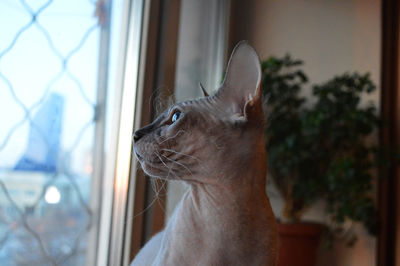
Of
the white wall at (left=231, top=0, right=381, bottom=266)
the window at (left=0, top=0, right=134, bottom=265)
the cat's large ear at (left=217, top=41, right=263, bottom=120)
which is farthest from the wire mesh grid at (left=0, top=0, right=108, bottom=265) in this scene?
the white wall at (left=231, top=0, right=381, bottom=266)

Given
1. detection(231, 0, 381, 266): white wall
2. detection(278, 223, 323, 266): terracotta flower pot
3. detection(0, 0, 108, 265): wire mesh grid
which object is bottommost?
detection(278, 223, 323, 266): terracotta flower pot

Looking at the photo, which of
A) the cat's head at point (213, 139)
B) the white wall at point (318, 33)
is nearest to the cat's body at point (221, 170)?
the cat's head at point (213, 139)

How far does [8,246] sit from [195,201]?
20.0 inches

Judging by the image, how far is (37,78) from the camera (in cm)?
105

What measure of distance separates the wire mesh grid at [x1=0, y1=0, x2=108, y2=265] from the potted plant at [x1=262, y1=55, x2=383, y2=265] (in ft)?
2.76

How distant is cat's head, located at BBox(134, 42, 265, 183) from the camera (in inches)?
28.7

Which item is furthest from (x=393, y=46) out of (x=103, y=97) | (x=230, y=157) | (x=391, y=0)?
(x=230, y=157)

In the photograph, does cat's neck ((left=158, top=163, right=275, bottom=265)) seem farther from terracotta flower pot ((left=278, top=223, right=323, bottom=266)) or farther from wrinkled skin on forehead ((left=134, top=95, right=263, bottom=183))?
terracotta flower pot ((left=278, top=223, right=323, bottom=266))

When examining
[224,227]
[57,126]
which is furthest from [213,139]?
[57,126]

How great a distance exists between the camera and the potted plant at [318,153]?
176cm

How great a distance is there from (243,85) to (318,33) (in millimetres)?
1581

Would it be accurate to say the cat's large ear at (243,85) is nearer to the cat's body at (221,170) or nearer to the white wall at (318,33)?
the cat's body at (221,170)

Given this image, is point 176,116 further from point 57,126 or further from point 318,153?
point 318,153

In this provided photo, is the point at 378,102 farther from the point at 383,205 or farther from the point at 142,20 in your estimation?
the point at 142,20
